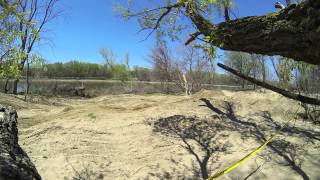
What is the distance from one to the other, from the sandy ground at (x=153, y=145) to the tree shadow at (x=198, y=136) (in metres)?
0.09

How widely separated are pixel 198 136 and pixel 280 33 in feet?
22.9

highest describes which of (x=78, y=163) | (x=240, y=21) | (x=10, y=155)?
(x=240, y=21)

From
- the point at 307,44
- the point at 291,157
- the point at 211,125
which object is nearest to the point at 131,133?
the point at 211,125

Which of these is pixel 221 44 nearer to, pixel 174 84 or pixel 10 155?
pixel 10 155

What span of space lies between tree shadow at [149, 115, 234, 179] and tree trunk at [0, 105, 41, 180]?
4.12 m

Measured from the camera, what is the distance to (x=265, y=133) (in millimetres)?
10398

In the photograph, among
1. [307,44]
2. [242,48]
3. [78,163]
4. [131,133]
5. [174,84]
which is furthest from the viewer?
[174,84]

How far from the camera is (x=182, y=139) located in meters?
10.1

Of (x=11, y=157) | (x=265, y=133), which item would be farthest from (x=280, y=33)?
(x=265, y=133)

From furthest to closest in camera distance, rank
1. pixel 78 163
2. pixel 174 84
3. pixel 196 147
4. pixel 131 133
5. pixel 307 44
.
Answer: pixel 174 84 → pixel 131 133 → pixel 196 147 → pixel 78 163 → pixel 307 44

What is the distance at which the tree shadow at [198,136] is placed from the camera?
8797 millimetres

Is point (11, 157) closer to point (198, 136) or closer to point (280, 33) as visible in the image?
point (280, 33)

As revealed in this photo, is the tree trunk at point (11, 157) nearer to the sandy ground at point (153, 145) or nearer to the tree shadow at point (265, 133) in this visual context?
the sandy ground at point (153, 145)

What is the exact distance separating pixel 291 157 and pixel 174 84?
79.8 ft
